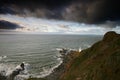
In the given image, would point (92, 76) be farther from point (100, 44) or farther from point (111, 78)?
point (100, 44)

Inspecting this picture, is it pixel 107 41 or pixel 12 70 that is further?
pixel 12 70

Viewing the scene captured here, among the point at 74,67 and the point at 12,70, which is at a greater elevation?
the point at 74,67

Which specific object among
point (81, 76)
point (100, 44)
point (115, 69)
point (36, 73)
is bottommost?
point (36, 73)

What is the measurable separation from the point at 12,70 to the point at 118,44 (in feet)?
139

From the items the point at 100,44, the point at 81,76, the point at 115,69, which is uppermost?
the point at 100,44

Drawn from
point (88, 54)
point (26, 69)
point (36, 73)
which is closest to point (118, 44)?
point (88, 54)

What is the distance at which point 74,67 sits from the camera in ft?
132

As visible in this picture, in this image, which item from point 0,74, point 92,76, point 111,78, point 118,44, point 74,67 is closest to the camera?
point 111,78

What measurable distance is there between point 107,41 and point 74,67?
12102 millimetres

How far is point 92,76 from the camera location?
29.0 m

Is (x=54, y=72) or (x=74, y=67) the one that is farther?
(x=54, y=72)

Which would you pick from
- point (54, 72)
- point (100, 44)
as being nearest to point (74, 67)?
point (100, 44)

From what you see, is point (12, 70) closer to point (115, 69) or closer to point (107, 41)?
point (107, 41)

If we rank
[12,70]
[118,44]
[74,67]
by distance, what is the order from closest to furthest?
[118,44] → [74,67] → [12,70]
